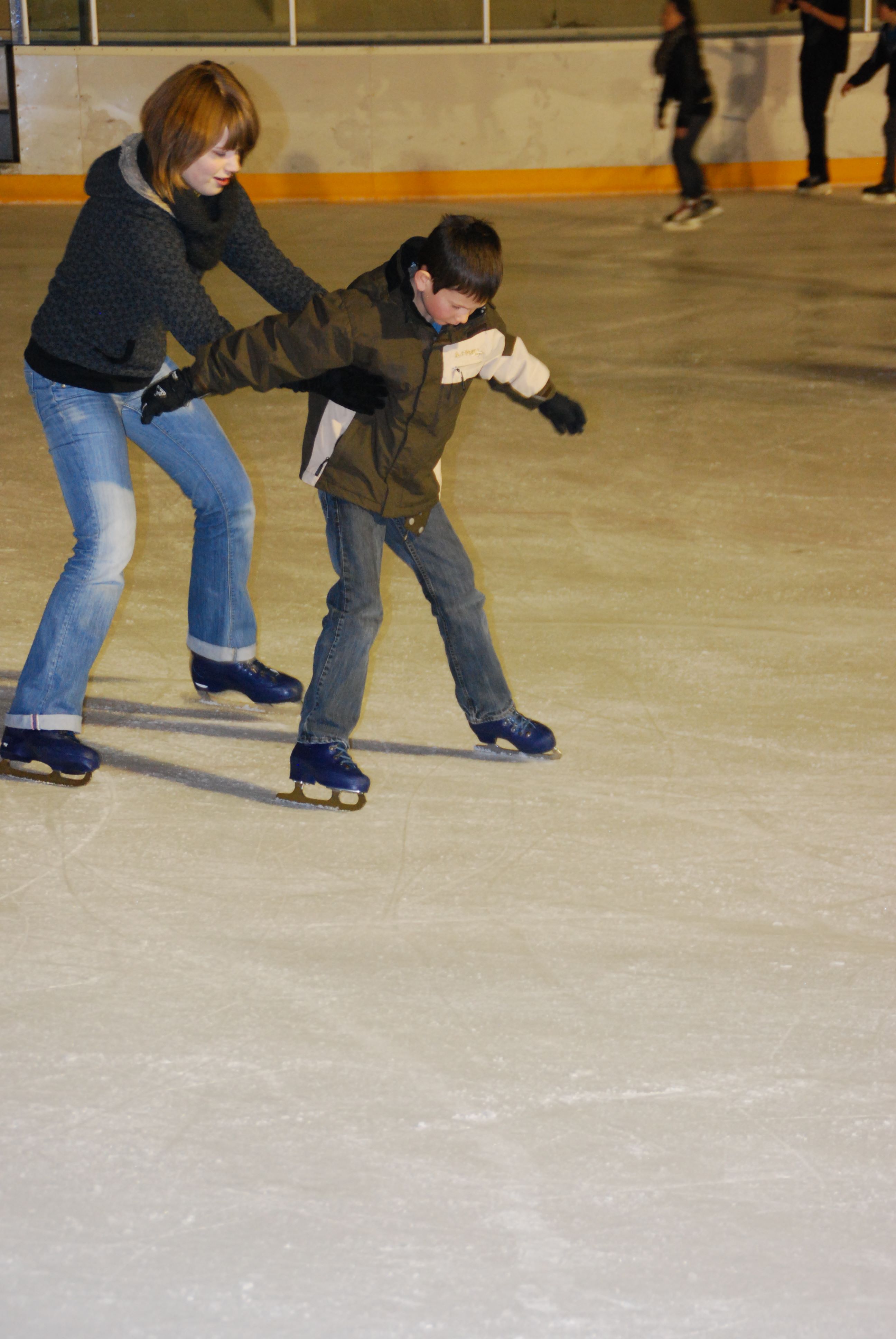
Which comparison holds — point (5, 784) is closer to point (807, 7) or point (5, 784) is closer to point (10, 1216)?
point (10, 1216)

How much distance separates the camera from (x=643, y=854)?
111 inches

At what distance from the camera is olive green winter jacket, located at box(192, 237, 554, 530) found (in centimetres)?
270

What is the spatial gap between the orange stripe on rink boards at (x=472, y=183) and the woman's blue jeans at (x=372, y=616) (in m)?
9.50

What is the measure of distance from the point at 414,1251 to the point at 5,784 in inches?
64.3

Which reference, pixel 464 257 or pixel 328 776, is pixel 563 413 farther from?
pixel 328 776

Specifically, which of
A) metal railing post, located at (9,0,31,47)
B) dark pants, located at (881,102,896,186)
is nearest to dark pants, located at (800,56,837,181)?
dark pants, located at (881,102,896,186)

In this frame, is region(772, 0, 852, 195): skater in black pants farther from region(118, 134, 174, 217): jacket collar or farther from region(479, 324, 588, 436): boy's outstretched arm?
region(118, 134, 174, 217): jacket collar

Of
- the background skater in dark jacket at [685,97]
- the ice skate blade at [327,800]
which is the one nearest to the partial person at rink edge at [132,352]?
the ice skate blade at [327,800]

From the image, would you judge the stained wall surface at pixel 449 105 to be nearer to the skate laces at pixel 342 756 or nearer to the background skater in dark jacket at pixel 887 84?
the background skater in dark jacket at pixel 887 84

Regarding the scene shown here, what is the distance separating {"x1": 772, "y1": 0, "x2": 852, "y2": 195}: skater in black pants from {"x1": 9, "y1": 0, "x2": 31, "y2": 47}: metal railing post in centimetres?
532

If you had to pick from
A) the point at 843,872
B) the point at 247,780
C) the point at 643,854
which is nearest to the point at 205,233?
the point at 247,780

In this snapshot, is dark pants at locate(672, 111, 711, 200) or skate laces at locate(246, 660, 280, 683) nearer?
skate laces at locate(246, 660, 280, 683)

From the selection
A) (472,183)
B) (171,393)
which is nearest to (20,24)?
(472,183)

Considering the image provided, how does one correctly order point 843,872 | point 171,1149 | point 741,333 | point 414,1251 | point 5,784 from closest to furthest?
point 414,1251 → point 171,1149 → point 843,872 → point 5,784 → point 741,333
